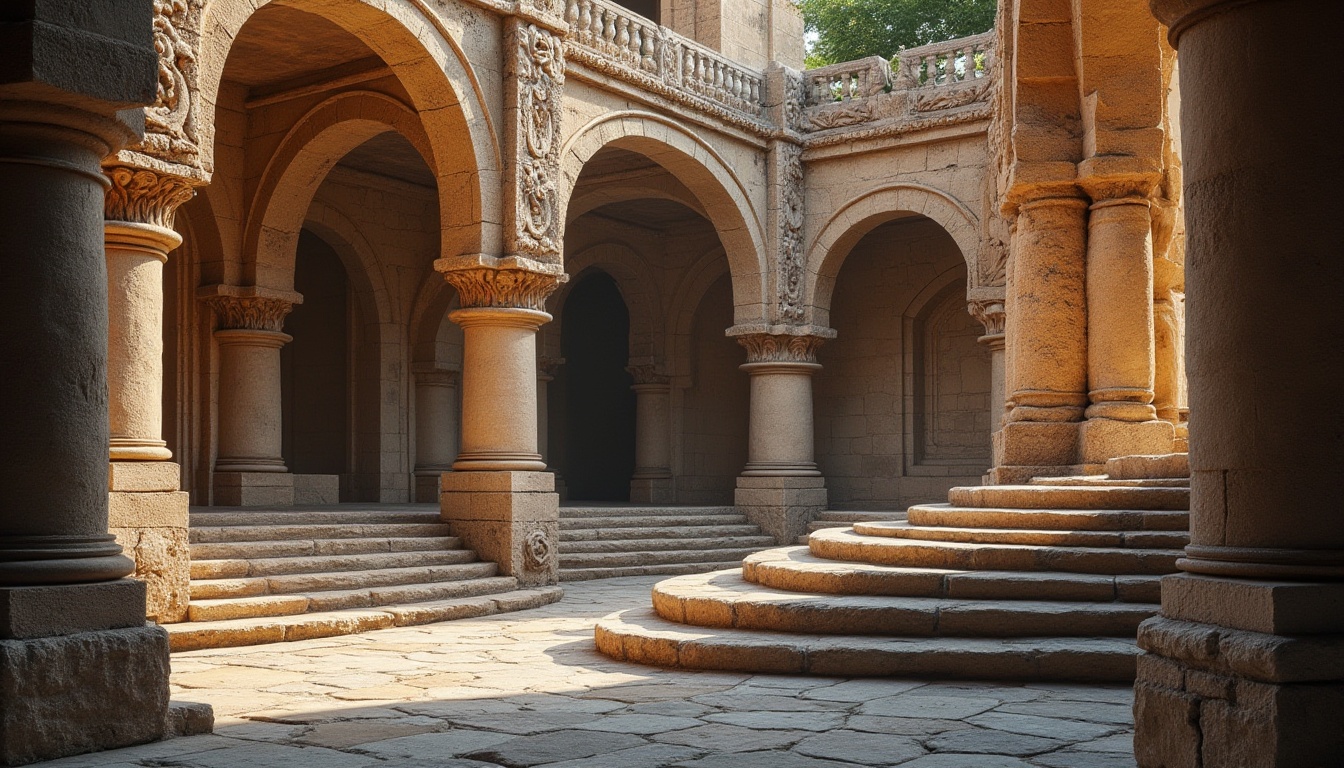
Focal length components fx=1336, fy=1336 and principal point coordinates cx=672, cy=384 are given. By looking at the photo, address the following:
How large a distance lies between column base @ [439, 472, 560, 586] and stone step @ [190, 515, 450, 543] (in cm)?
28

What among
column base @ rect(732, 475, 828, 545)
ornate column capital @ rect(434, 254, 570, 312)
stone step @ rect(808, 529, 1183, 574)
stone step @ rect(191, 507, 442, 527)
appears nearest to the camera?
stone step @ rect(808, 529, 1183, 574)

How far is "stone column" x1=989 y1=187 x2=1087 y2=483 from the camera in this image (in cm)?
861

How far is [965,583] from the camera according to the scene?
21.6 feet

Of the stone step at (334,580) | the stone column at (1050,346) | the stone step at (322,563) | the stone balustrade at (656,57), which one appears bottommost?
the stone step at (334,580)

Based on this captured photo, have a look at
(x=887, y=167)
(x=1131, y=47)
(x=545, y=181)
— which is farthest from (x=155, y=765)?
(x=887, y=167)

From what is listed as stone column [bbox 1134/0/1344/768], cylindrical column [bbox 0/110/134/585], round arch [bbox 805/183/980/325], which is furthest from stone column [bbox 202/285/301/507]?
stone column [bbox 1134/0/1344/768]

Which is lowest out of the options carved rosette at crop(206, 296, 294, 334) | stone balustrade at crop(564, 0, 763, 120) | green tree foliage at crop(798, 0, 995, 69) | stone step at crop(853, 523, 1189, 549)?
stone step at crop(853, 523, 1189, 549)

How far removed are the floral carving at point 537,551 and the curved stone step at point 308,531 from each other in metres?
0.78

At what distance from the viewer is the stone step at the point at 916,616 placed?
6.07 meters

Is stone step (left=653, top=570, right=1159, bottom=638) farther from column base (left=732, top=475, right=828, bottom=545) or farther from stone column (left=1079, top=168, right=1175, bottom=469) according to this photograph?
column base (left=732, top=475, right=828, bottom=545)

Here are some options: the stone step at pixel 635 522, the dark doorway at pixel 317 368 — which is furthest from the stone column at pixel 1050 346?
the dark doorway at pixel 317 368

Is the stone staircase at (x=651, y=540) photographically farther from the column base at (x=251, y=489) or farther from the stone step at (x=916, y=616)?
the stone step at (x=916, y=616)

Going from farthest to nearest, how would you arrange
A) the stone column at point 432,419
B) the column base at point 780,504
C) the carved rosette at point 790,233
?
the stone column at point 432,419
the carved rosette at point 790,233
the column base at point 780,504

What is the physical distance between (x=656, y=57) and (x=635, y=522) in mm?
5038
